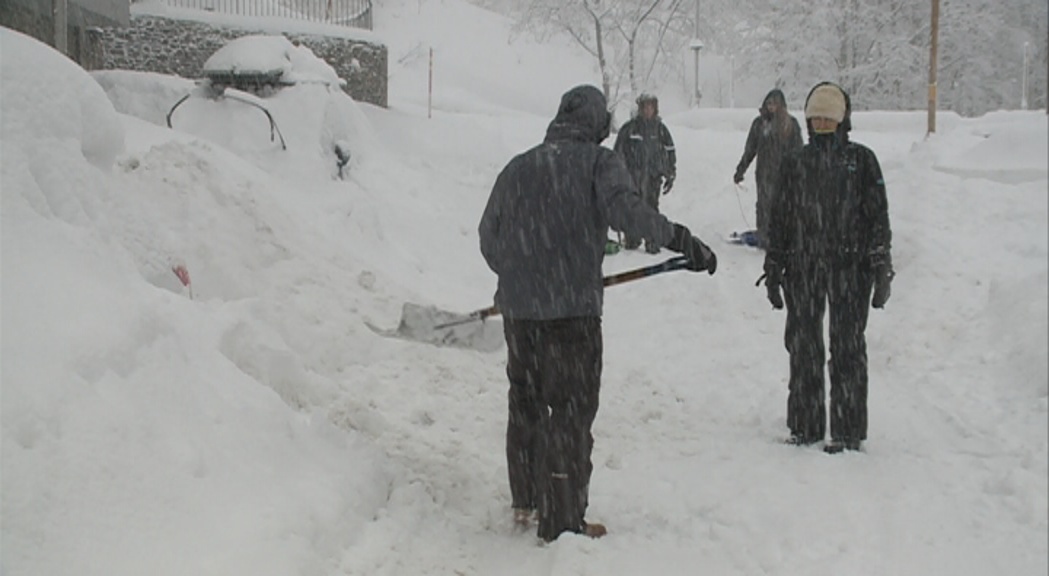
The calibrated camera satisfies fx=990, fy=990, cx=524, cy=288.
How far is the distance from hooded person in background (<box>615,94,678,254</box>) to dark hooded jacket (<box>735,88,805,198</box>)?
1.21m

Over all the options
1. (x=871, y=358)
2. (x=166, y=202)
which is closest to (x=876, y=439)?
(x=871, y=358)

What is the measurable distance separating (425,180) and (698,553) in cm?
1008

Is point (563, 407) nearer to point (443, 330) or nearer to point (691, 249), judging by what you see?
point (691, 249)

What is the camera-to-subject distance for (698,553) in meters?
3.41

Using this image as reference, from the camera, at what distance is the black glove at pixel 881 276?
4.11m

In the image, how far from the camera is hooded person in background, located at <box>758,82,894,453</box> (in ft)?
13.7

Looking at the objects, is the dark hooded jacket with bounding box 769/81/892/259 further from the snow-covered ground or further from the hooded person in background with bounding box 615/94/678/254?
the hooded person in background with bounding box 615/94/678/254

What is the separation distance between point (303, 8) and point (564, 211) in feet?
59.1

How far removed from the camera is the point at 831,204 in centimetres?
429

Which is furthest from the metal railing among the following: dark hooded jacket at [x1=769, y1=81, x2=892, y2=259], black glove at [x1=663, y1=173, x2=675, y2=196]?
dark hooded jacket at [x1=769, y1=81, x2=892, y2=259]

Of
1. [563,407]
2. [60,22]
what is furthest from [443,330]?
[60,22]

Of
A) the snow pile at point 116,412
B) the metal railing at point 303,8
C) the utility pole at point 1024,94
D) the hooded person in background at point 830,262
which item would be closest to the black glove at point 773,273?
the hooded person in background at point 830,262

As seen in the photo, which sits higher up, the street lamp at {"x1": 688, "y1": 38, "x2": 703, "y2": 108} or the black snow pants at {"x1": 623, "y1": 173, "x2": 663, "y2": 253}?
the street lamp at {"x1": 688, "y1": 38, "x2": 703, "y2": 108}

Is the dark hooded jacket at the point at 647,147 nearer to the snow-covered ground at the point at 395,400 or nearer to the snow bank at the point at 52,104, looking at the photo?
the snow-covered ground at the point at 395,400
